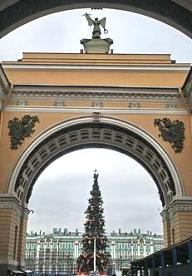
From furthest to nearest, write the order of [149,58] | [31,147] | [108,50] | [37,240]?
[37,240] < [108,50] < [149,58] < [31,147]

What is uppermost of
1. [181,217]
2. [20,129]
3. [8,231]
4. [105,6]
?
[20,129]

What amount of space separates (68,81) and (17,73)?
3474 millimetres

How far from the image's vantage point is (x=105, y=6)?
8.70 meters

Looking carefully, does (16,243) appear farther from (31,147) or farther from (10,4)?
(10,4)

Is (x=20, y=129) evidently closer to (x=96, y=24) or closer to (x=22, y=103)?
(x=22, y=103)

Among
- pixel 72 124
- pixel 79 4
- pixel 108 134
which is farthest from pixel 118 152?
pixel 79 4

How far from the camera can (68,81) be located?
27656 millimetres

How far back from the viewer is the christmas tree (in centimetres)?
3972

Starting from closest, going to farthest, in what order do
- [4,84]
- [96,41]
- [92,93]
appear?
1. [4,84]
2. [92,93]
3. [96,41]

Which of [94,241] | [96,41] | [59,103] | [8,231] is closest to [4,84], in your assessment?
[59,103]

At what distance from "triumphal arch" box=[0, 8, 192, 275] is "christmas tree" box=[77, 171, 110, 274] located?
43.4 ft

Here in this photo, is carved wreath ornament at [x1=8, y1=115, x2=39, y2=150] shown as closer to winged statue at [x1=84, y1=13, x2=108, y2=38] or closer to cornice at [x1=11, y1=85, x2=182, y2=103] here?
cornice at [x1=11, y1=85, x2=182, y2=103]

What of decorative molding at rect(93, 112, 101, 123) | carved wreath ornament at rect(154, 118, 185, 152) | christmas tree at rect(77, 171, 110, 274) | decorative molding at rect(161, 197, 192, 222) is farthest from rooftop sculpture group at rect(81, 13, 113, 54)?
christmas tree at rect(77, 171, 110, 274)

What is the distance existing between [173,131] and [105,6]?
17.6 meters
